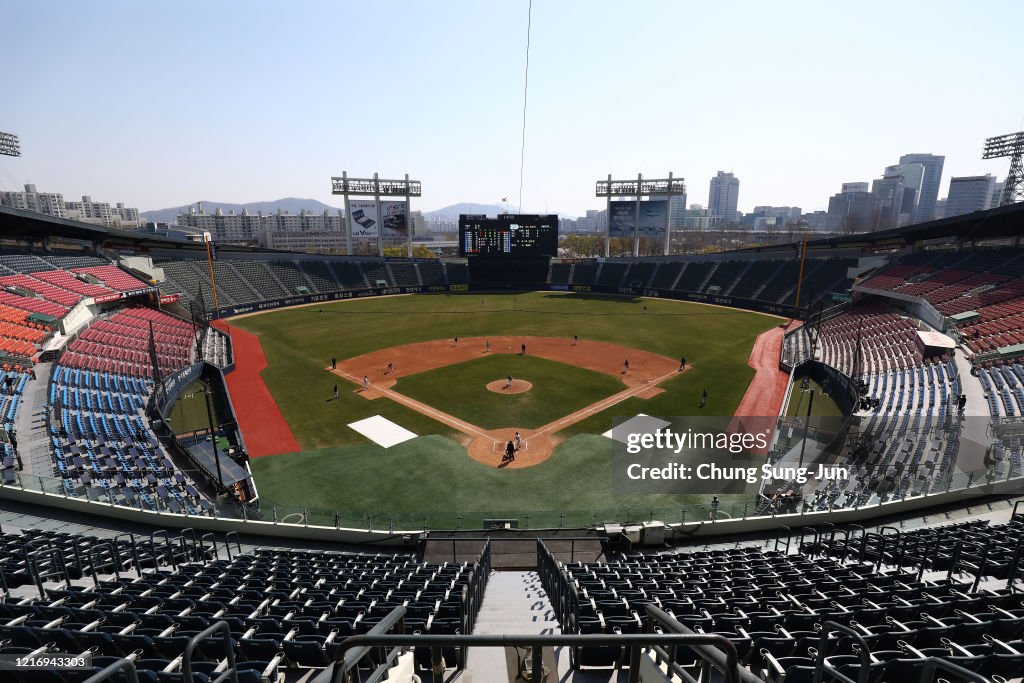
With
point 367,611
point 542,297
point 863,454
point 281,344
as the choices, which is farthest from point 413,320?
point 367,611

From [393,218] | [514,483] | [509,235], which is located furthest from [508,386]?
[393,218]

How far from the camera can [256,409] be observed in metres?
31.7

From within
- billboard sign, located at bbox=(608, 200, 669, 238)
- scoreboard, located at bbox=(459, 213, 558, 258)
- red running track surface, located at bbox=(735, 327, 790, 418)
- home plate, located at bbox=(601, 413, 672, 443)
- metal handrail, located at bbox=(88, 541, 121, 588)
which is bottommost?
home plate, located at bbox=(601, 413, 672, 443)

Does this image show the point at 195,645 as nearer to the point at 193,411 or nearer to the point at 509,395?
the point at 509,395

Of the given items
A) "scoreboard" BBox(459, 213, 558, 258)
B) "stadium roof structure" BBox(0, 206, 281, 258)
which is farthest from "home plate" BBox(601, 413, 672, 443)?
"scoreboard" BBox(459, 213, 558, 258)

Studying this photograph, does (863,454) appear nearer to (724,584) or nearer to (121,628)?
(724,584)

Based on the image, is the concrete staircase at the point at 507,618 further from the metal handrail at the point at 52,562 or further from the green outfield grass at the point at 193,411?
the green outfield grass at the point at 193,411

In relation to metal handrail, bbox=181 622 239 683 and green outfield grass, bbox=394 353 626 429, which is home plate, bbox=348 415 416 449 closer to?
green outfield grass, bbox=394 353 626 429

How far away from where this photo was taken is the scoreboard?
78.5 metres

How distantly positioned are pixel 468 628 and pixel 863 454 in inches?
849

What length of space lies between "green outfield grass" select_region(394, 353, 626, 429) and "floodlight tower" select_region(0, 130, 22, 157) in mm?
59496

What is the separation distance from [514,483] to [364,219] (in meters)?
75.7

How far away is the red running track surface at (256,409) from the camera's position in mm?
26609

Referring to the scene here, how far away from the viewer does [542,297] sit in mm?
78688
